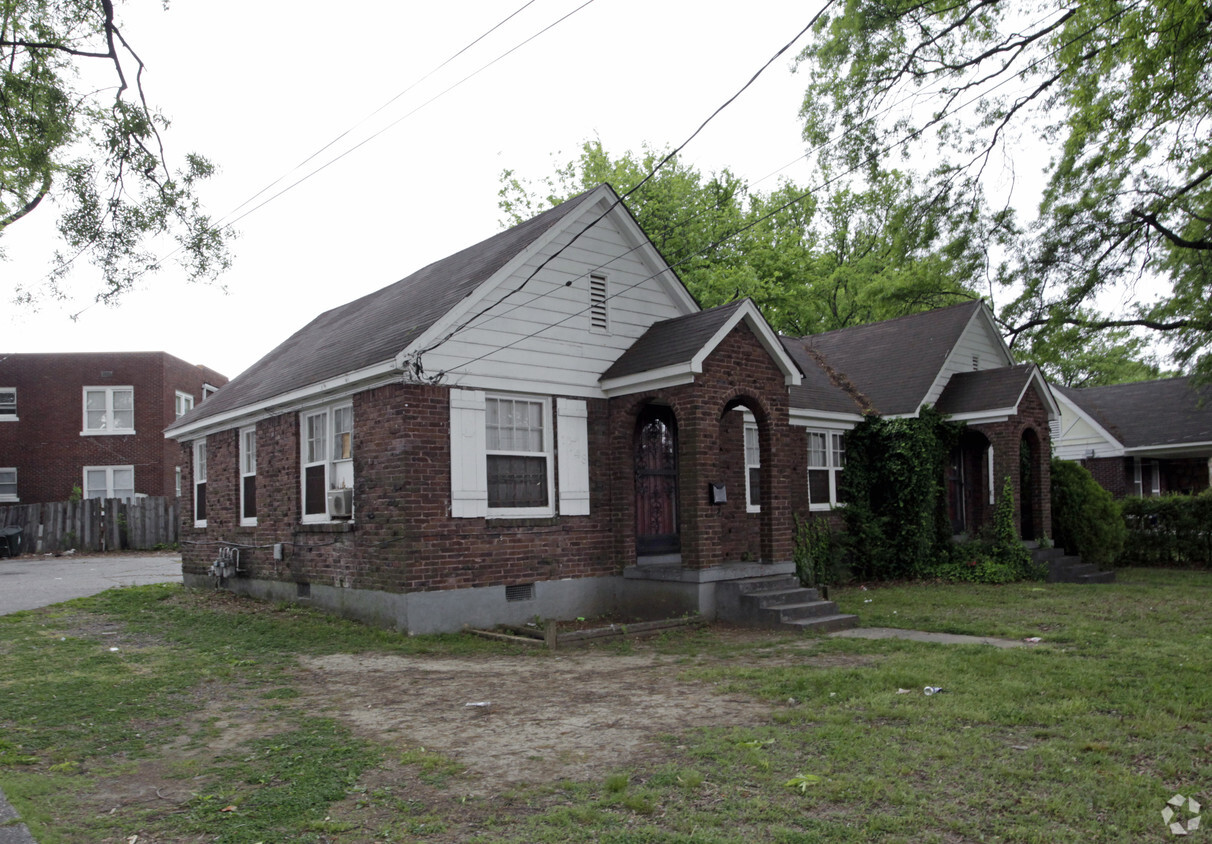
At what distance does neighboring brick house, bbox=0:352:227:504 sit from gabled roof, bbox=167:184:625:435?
1614cm

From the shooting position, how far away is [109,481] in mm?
32594

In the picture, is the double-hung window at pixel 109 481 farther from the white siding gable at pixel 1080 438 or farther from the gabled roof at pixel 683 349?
the white siding gable at pixel 1080 438

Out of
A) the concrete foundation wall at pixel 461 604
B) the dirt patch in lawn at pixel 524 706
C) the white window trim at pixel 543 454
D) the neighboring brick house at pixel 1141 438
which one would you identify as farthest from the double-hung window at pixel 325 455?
the neighboring brick house at pixel 1141 438

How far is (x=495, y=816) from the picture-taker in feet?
15.3

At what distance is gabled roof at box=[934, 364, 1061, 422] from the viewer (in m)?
18.0

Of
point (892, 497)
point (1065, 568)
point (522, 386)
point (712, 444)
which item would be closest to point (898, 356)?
point (892, 497)

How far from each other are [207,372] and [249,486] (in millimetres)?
25942

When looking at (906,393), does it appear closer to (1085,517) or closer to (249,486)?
(1085,517)

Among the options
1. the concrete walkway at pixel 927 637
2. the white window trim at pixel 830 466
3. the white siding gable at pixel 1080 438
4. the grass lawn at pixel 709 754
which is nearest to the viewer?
the grass lawn at pixel 709 754

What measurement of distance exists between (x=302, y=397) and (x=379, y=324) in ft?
5.82

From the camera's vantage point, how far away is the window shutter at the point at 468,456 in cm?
1138

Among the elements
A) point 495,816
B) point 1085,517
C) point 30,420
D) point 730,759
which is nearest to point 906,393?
point 1085,517

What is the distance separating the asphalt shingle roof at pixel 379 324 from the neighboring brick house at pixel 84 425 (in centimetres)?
1653

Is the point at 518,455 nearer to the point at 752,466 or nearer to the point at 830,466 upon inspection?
the point at 752,466
